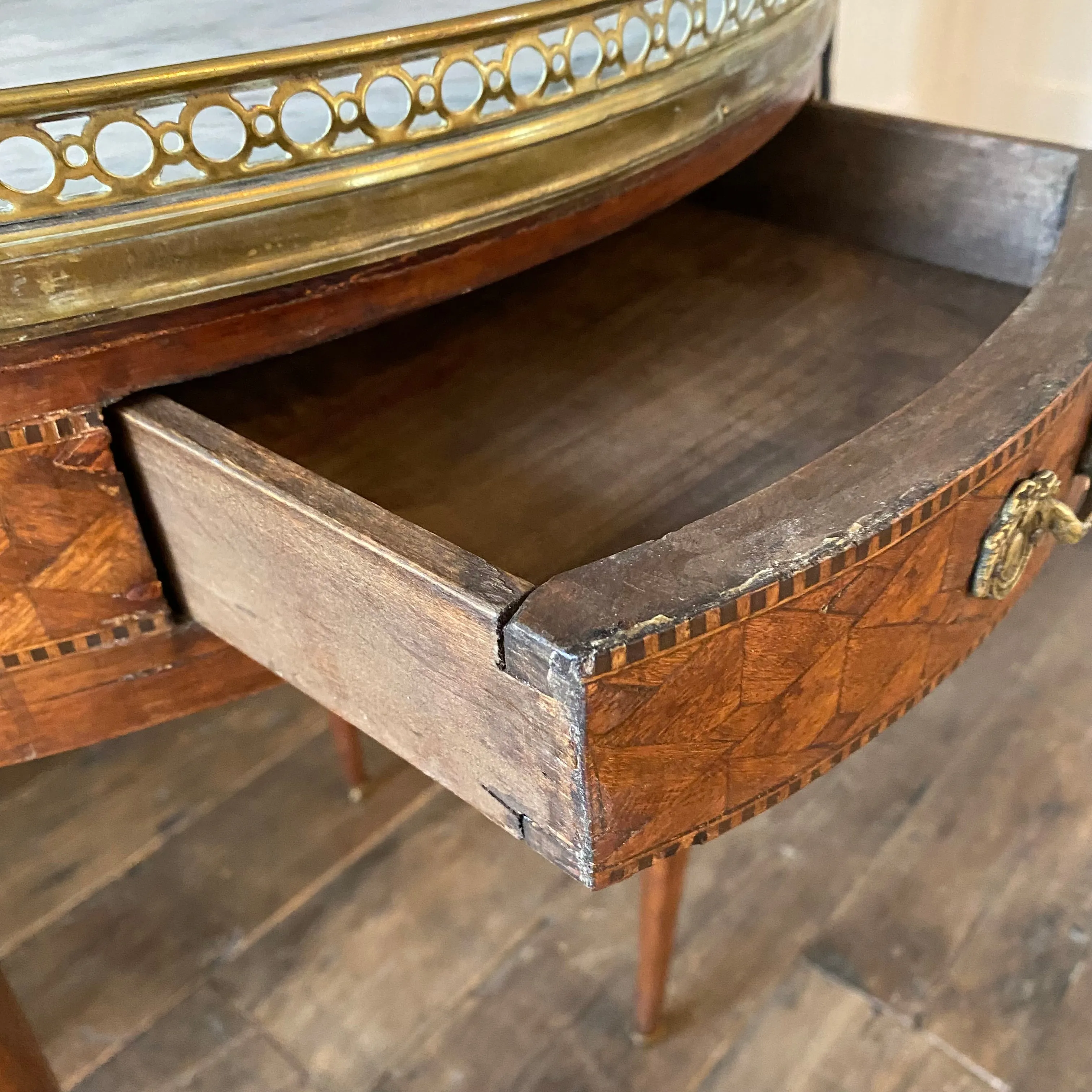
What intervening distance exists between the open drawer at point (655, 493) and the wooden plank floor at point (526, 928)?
40 centimetres

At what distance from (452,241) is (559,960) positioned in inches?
23.6

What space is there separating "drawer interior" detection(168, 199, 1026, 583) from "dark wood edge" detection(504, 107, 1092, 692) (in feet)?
0.35

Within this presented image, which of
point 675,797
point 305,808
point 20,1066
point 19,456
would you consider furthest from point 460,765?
point 305,808

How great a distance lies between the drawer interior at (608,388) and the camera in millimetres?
548

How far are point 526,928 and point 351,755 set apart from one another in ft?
0.76

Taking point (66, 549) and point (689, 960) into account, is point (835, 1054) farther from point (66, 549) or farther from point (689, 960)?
point (66, 549)

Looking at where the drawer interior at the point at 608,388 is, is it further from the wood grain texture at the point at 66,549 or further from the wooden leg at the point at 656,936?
the wooden leg at the point at 656,936

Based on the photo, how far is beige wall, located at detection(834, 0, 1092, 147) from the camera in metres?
1.44

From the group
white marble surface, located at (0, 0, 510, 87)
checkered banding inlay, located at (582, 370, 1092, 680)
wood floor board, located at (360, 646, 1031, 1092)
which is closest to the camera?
checkered banding inlay, located at (582, 370, 1092, 680)

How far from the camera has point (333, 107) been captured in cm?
42

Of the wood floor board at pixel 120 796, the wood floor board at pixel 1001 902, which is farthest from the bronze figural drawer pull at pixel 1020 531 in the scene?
the wood floor board at pixel 120 796

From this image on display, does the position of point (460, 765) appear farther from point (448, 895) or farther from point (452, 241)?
point (448, 895)

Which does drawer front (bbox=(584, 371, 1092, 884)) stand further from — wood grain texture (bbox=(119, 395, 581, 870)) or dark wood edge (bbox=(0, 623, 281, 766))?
dark wood edge (bbox=(0, 623, 281, 766))

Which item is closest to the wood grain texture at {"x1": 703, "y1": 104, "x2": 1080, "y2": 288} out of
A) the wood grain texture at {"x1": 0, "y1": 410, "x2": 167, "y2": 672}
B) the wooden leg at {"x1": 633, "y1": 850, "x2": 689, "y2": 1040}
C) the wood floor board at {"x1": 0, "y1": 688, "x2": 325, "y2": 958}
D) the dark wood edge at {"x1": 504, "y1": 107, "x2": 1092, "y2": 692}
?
the dark wood edge at {"x1": 504, "y1": 107, "x2": 1092, "y2": 692}
